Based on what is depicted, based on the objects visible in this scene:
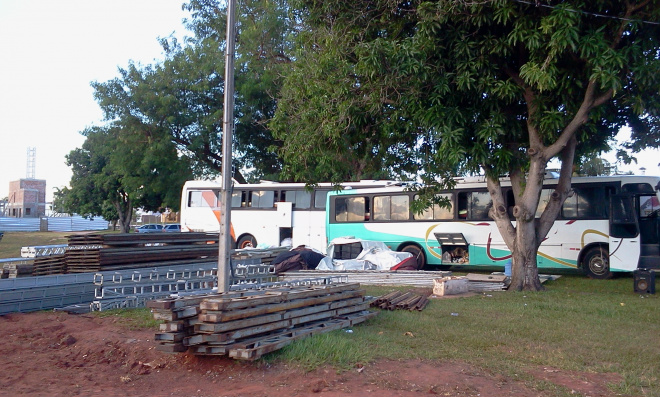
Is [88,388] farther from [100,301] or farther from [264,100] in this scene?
[264,100]

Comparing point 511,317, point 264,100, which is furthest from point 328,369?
point 264,100

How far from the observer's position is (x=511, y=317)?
10625mm

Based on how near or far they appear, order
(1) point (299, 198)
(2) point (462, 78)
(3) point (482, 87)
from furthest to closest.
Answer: (1) point (299, 198), (3) point (482, 87), (2) point (462, 78)

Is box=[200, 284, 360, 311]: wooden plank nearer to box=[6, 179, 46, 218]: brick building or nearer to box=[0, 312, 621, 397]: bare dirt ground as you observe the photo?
box=[0, 312, 621, 397]: bare dirt ground

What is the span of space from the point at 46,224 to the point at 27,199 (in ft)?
102

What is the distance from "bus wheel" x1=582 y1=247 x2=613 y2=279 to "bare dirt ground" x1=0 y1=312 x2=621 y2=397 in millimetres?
11366

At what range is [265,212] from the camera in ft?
87.9

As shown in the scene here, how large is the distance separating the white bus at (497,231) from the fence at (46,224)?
5488 centimetres

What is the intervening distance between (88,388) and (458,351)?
16.0ft

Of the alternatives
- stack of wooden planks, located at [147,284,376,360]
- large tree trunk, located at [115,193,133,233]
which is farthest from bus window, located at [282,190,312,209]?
large tree trunk, located at [115,193,133,233]

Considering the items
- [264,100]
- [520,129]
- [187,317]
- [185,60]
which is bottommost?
[187,317]

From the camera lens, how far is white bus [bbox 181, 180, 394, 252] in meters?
25.8

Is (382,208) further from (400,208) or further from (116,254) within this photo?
(116,254)

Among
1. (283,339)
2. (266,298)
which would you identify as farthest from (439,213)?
(283,339)
